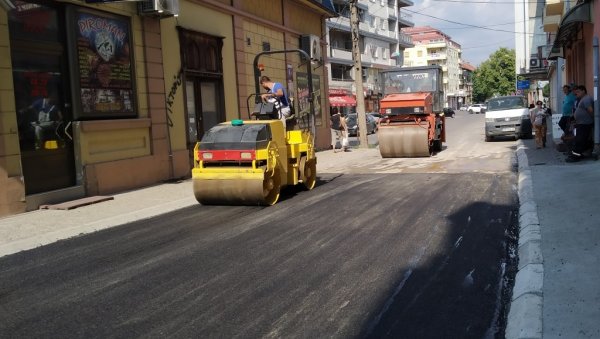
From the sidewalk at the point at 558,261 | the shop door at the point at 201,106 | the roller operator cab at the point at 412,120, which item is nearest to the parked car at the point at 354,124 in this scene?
the roller operator cab at the point at 412,120

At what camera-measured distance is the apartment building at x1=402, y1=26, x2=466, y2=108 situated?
112 m

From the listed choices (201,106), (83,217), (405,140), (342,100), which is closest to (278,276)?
(83,217)

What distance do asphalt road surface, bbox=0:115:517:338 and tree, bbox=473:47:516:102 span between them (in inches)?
3737

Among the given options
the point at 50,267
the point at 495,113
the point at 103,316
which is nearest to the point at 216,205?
the point at 50,267

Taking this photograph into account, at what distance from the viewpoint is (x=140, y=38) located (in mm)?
12398

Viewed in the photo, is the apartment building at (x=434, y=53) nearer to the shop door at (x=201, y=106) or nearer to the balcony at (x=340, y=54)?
the balcony at (x=340, y=54)

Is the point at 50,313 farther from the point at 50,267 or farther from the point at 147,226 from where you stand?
the point at 147,226

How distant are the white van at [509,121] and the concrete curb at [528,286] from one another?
14919 mm

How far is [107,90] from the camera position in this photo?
11.3 meters

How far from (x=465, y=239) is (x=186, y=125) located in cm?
926

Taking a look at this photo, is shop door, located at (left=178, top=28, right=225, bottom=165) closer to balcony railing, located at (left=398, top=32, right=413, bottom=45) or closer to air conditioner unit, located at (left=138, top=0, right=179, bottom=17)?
air conditioner unit, located at (left=138, top=0, right=179, bottom=17)

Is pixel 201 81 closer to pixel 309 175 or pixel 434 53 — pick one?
pixel 309 175

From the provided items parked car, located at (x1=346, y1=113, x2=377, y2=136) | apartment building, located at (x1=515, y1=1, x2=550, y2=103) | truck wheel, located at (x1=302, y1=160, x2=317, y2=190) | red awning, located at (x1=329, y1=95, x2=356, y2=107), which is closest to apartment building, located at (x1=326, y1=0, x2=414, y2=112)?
red awning, located at (x1=329, y1=95, x2=356, y2=107)

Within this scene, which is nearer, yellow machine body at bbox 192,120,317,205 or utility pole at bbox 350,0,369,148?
yellow machine body at bbox 192,120,317,205
